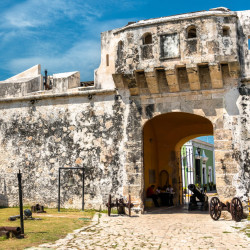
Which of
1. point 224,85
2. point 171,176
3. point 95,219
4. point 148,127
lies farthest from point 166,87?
point 171,176

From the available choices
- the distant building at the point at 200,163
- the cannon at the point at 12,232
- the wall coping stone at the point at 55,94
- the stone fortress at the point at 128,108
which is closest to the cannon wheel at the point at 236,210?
the stone fortress at the point at 128,108

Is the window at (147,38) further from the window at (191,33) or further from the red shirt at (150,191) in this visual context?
the red shirt at (150,191)

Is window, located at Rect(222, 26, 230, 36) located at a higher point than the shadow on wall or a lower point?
higher

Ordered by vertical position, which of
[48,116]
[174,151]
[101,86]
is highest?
[101,86]

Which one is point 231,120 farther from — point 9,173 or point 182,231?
point 9,173

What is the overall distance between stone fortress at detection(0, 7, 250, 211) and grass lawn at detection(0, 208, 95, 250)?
106 centimetres

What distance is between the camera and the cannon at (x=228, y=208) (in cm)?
855

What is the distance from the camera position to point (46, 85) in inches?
550

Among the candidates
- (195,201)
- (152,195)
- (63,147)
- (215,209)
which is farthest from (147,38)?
(195,201)

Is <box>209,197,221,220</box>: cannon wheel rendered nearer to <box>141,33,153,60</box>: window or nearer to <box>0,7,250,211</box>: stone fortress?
<box>0,7,250,211</box>: stone fortress

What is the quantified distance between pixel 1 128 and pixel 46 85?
269 centimetres

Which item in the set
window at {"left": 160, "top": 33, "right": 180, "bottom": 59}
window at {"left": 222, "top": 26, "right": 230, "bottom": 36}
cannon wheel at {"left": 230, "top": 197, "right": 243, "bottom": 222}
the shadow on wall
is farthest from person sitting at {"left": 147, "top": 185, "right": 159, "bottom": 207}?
window at {"left": 222, "top": 26, "right": 230, "bottom": 36}

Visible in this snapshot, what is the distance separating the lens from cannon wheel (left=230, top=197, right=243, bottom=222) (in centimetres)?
854

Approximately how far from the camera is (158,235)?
680 centimetres
